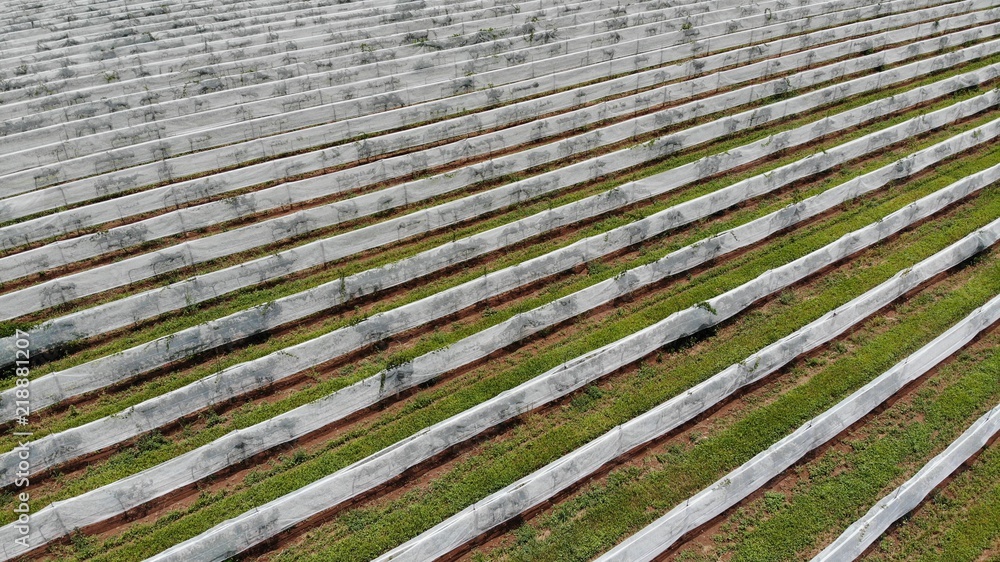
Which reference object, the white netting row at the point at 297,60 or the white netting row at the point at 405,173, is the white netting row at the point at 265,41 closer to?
the white netting row at the point at 297,60

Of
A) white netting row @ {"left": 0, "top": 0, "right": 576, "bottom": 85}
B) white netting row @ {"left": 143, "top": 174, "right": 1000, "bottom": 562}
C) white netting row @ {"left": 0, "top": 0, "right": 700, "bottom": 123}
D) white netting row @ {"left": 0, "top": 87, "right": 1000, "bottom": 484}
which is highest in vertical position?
white netting row @ {"left": 0, "top": 0, "right": 576, "bottom": 85}

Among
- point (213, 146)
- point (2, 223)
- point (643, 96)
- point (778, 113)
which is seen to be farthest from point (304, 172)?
point (778, 113)

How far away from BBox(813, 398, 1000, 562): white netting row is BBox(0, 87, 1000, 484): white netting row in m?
6.03

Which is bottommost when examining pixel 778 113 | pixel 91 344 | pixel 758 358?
pixel 758 358

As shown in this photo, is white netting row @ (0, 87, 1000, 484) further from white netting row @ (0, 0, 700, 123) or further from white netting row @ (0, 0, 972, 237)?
white netting row @ (0, 0, 700, 123)

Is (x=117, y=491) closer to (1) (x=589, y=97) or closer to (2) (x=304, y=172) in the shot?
(2) (x=304, y=172)

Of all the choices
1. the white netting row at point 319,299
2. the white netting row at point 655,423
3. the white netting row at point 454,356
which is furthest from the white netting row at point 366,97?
the white netting row at point 655,423

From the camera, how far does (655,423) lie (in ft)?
35.5

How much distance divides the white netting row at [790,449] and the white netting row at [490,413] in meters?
2.83

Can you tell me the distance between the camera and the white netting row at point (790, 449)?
930 centimetres

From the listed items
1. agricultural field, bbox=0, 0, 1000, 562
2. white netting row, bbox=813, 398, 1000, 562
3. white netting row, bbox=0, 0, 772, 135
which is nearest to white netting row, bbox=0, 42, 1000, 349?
agricultural field, bbox=0, 0, 1000, 562

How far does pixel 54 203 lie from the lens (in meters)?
15.1

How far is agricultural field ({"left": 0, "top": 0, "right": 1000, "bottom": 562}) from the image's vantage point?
32.3 feet

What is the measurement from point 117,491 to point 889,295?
15078mm
